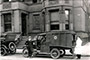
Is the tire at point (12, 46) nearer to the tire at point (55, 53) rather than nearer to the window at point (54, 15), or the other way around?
the tire at point (55, 53)

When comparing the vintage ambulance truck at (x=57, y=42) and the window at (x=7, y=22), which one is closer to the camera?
the vintage ambulance truck at (x=57, y=42)

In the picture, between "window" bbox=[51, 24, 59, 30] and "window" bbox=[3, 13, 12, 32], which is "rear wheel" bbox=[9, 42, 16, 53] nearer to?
"window" bbox=[51, 24, 59, 30]

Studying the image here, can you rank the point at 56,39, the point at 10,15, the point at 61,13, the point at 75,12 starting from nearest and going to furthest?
the point at 56,39
the point at 61,13
the point at 75,12
the point at 10,15

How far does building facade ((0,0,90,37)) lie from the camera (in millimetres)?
16406

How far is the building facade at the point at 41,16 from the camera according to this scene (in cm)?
1641

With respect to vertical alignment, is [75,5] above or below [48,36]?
above

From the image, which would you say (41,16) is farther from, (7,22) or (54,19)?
(7,22)

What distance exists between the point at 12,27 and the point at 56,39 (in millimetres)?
9082

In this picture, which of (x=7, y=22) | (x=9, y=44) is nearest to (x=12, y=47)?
(x=9, y=44)

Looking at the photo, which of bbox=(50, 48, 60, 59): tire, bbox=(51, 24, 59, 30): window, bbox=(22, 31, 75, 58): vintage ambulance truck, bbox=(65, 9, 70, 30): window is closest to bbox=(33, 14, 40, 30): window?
bbox=(51, 24, 59, 30): window

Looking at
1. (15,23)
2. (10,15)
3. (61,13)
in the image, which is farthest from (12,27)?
(61,13)

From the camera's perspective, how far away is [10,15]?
19.0 meters

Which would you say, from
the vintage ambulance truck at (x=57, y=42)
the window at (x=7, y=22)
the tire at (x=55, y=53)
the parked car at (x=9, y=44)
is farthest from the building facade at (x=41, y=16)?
the tire at (x=55, y=53)

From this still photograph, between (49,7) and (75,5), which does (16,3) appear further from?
(75,5)
